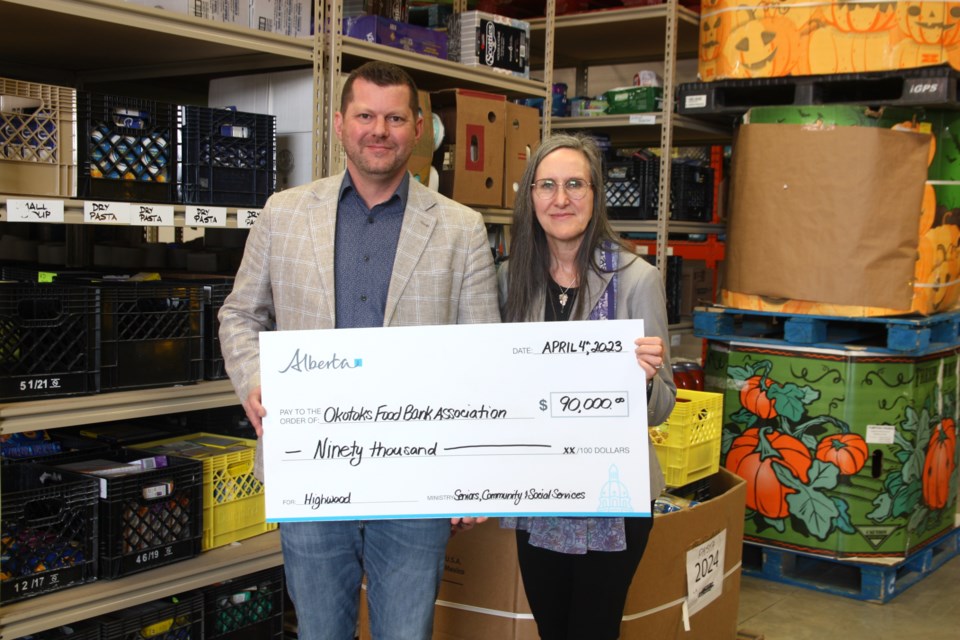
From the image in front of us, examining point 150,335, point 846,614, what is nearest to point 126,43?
point 150,335

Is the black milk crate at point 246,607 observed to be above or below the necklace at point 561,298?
below

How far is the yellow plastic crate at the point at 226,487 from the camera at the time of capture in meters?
3.41

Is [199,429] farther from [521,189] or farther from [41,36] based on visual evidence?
[521,189]

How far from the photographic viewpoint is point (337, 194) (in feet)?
7.87

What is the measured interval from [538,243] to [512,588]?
1261 millimetres

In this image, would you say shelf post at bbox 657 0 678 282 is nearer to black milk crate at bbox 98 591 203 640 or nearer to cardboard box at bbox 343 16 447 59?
cardboard box at bbox 343 16 447 59

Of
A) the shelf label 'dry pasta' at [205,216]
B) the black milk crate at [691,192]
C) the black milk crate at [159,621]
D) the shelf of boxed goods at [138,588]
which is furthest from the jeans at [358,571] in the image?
Result: the black milk crate at [691,192]

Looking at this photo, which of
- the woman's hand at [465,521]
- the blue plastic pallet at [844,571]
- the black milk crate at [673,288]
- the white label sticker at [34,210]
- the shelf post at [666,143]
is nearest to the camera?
the woman's hand at [465,521]

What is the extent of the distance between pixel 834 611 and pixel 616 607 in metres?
2.49

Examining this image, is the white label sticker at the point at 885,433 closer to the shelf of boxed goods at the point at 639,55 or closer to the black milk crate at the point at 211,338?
the shelf of boxed goods at the point at 639,55

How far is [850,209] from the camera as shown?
14.8 ft

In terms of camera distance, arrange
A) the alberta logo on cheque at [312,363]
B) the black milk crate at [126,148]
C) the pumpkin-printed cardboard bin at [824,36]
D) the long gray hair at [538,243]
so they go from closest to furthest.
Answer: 1. the alberta logo on cheque at [312,363]
2. the long gray hair at [538,243]
3. the black milk crate at [126,148]
4. the pumpkin-printed cardboard bin at [824,36]

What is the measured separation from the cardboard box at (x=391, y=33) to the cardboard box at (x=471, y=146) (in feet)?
0.68

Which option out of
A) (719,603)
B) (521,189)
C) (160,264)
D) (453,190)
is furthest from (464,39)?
(719,603)
